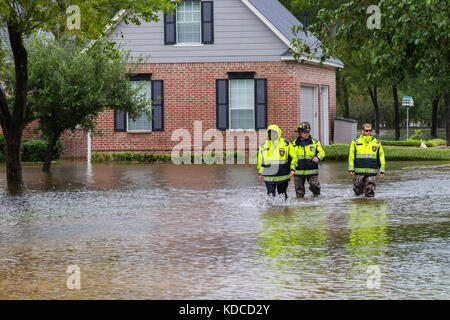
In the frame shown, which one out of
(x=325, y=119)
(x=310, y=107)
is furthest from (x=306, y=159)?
(x=325, y=119)

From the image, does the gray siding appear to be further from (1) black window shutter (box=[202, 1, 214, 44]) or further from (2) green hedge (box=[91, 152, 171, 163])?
(2) green hedge (box=[91, 152, 171, 163])

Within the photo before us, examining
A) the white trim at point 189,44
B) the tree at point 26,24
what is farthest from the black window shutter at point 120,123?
the tree at point 26,24

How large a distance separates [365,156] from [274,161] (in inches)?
88.9

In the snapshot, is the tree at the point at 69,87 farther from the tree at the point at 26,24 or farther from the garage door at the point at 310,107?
the garage door at the point at 310,107

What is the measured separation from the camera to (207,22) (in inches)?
1325

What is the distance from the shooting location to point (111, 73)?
2750 centimetres

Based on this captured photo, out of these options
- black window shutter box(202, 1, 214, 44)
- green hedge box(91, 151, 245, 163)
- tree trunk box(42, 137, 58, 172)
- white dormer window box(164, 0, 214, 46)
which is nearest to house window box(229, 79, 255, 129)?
green hedge box(91, 151, 245, 163)

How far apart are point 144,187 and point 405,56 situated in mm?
9062

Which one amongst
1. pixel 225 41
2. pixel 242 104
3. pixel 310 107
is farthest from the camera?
pixel 310 107

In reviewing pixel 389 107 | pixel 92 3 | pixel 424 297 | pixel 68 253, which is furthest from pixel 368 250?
pixel 389 107

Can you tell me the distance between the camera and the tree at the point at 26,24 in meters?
19.0

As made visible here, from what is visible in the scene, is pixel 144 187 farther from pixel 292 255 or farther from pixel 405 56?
pixel 292 255

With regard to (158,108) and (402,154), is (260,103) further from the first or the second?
(402,154)

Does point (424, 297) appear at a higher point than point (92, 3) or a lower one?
lower
